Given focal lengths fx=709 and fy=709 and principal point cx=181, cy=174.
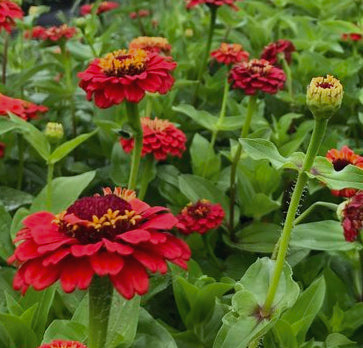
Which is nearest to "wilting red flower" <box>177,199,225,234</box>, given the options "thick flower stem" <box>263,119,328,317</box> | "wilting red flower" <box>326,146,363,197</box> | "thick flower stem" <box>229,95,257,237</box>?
"thick flower stem" <box>229,95,257,237</box>

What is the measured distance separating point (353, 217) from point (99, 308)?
352 millimetres

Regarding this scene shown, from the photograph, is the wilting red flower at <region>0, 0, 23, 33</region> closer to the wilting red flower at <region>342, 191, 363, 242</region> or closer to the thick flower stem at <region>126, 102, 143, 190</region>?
the thick flower stem at <region>126, 102, 143, 190</region>

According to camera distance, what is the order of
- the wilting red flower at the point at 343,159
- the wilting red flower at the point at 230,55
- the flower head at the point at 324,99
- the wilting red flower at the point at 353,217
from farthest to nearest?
the wilting red flower at the point at 230,55 < the wilting red flower at the point at 343,159 < the wilting red flower at the point at 353,217 < the flower head at the point at 324,99

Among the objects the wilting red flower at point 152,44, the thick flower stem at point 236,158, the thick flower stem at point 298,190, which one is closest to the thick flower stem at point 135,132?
the thick flower stem at point 236,158

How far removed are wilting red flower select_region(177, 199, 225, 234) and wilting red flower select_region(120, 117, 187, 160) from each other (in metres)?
0.10

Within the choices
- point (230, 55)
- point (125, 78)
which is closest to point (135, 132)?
point (125, 78)

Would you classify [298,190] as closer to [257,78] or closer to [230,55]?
[257,78]

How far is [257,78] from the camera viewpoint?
1171 millimetres

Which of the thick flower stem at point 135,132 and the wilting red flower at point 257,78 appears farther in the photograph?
the wilting red flower at point 257,78

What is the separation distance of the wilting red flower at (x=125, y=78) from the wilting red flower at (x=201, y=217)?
9.0 inches

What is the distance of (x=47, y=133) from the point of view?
1128 millimetres

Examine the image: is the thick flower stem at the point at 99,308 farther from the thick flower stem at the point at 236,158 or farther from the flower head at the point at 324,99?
the thick flower stem at the point at 236,158

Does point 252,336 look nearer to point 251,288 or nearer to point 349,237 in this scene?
point 251,288

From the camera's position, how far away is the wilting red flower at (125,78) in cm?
90
